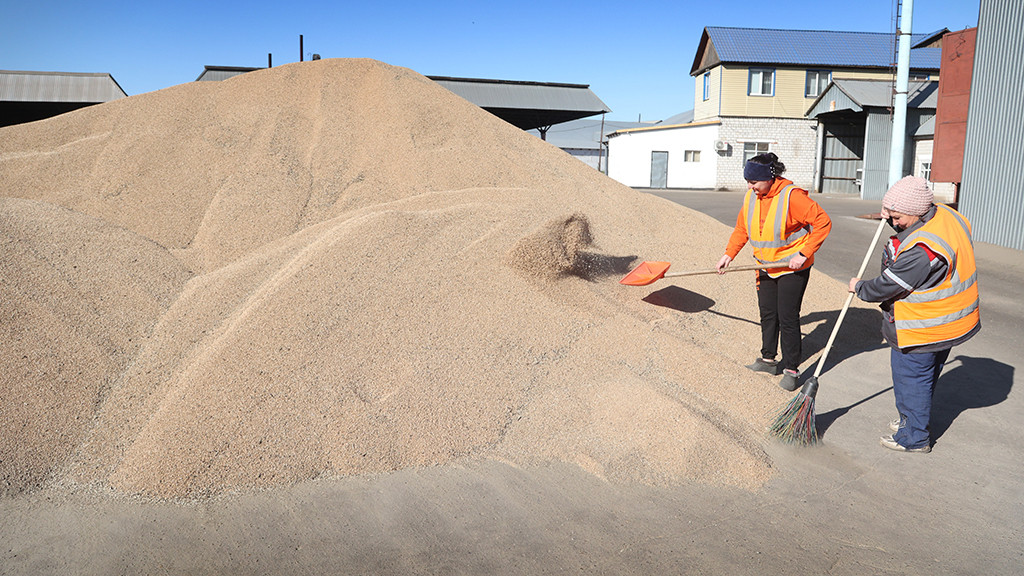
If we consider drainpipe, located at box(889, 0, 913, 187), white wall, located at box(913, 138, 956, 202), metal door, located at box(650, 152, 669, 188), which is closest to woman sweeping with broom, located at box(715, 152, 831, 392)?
drainpipe, located at box(889, 0, 913, 187)

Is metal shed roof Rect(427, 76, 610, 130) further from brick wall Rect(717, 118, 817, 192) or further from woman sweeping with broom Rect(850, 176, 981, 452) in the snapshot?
woman sweeping with broom Rect(850, 176, 981, 452)

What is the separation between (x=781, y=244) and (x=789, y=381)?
89 centimetres

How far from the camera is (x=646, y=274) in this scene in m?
5.16

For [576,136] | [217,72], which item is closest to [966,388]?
[217,72]

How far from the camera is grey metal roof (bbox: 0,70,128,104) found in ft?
54.8

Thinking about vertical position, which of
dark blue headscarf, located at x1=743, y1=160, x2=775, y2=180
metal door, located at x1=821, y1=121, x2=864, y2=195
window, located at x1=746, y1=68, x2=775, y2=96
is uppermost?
window, located at x1=746, y1=68, x2=775, y2=96

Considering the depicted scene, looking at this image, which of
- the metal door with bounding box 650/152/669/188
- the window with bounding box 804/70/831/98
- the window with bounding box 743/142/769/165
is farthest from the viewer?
the metal door with bounding box 650/152/669/188

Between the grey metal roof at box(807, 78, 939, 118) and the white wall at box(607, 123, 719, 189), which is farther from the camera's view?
the white wall at box(607, 123, 719, 189)

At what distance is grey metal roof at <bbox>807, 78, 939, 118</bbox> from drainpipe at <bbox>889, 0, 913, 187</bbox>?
3.74 metres

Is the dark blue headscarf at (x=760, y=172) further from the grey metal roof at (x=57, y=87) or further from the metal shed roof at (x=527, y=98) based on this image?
the grey metal roof at (x=57, y=87)

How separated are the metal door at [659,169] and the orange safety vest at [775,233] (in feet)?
76.3

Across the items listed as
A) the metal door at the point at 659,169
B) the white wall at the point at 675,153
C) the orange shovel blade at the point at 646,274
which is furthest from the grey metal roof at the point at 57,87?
the metal door at the point at 659,169

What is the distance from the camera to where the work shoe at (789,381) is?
436cm

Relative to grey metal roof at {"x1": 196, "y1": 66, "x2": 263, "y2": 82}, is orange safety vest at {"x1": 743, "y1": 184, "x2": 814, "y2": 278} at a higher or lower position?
lower
